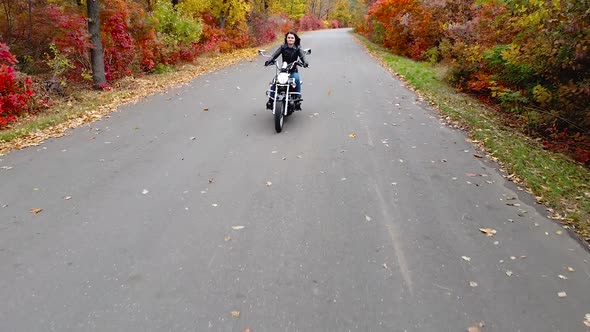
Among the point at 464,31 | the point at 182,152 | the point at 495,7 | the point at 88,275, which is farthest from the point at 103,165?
the point at 464,31

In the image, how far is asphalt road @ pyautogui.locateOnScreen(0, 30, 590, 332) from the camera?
134 inches

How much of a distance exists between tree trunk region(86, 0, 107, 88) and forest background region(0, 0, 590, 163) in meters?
0.03

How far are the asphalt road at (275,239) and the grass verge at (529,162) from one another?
0.28 metres

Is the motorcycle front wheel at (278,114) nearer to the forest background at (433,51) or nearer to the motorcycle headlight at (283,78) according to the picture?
the motorcycle headlight at (283,78)

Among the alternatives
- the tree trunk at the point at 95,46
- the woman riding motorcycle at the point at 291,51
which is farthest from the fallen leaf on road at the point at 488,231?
the tree trunk at the point at 95,46

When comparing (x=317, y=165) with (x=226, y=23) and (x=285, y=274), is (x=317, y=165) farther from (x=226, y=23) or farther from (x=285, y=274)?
(x=226, y=23)

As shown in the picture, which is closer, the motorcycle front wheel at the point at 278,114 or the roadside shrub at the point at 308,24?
the motorcycle front wheel at the point at 278,114

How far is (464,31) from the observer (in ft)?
Result: 51.4

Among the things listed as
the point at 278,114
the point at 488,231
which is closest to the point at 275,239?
the point at 488,231

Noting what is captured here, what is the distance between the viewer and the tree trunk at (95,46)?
11754 millimetres

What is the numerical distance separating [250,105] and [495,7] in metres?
8.70

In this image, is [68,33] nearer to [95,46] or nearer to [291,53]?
[95,46]

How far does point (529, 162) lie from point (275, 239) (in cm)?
488

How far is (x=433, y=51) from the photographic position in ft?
61.3
